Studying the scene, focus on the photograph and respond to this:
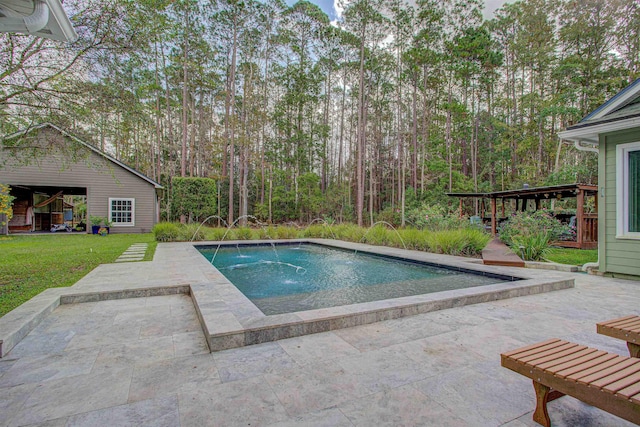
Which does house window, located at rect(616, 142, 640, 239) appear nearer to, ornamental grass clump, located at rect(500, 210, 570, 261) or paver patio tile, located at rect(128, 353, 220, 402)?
ornamental grass clump, located at rect(500, 210, 570, 261)

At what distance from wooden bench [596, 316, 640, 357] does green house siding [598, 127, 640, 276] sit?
3.91m

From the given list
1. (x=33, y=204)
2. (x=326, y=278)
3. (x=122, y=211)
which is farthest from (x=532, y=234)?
(x=33, y=204)

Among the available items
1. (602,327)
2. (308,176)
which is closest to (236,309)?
(602,327)

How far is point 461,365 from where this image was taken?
2.02 m

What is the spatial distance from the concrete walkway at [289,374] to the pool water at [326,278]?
1.08m

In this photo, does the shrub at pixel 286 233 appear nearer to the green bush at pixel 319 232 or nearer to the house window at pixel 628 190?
the green bush at pixel 319 232

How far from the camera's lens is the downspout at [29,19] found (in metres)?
1.81

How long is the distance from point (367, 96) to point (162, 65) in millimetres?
12380

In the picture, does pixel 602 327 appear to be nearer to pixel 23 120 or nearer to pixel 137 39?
pixel 137 39

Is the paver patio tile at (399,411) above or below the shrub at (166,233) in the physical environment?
below

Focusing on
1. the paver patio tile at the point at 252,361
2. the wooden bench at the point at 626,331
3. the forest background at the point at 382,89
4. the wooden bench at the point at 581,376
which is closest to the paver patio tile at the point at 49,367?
the paver patio tile at the point at 252,361

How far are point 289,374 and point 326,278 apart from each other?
3.42 metres

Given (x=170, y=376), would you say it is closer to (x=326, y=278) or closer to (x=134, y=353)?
(x=134, y=353)

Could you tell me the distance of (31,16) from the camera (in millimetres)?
1826
